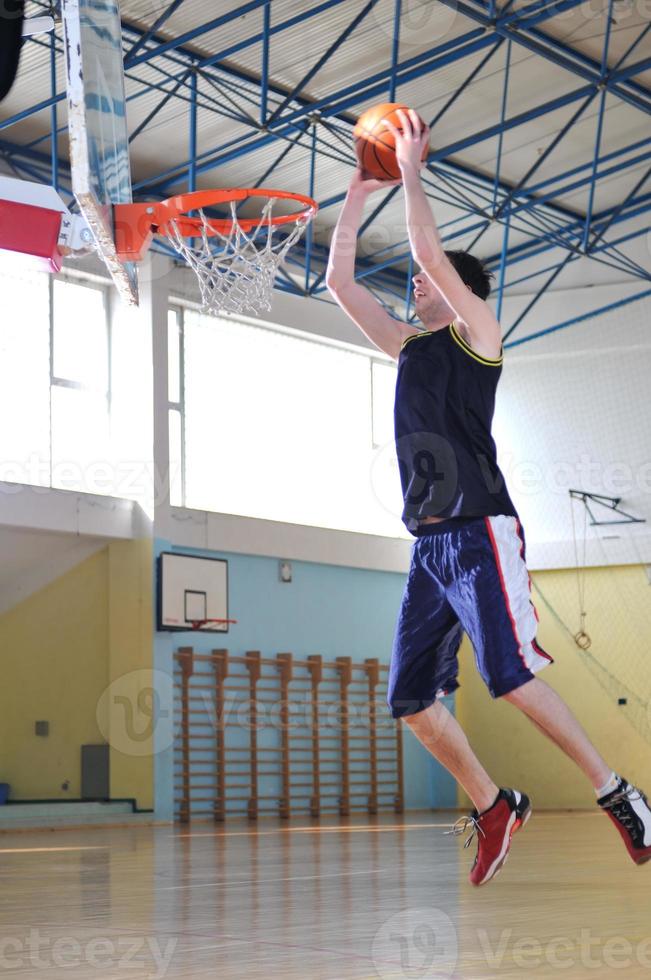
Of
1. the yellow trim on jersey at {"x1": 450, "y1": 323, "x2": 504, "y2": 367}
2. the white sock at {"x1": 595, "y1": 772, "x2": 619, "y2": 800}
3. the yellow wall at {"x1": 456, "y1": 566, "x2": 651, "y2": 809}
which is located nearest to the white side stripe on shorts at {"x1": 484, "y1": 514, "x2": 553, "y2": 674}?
the white sock at {"x1": 595, "y1": 772, "x2": 619, "y2": 800}

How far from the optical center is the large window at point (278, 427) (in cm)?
1399

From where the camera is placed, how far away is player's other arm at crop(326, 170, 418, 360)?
152 inches

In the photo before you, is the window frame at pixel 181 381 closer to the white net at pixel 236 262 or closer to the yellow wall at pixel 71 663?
the yellow wall at pixel 71 663

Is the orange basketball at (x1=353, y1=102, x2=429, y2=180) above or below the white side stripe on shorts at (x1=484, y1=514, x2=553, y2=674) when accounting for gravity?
above

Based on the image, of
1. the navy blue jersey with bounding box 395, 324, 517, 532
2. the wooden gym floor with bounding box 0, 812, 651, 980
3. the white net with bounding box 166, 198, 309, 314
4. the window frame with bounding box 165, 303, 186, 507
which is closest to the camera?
the wooden gym floor with bounding box 0, 812, 651, 980

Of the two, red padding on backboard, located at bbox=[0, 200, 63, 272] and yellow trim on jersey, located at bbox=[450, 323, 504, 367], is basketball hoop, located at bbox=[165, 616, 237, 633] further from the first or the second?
yellow trim on jersey, located at bbox=[450, 323, 504, 367]

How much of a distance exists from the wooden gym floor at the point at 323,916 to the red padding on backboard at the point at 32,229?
8.67 feet

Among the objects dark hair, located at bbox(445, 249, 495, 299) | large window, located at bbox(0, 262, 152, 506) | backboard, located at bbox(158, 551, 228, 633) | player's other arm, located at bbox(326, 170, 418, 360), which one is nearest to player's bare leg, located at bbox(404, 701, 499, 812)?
player's other arm, located at bbox(326, 170, 418, 360)

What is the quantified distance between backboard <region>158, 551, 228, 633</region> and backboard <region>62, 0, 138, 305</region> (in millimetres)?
7254

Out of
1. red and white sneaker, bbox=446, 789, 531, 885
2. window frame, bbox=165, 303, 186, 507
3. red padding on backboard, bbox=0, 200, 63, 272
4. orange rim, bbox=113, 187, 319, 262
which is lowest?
red and white sneaker, bbox=446, 789, 531, 885

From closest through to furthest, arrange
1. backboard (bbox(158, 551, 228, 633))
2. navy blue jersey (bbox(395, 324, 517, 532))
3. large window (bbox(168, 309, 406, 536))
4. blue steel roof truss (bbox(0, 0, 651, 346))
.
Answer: navy blue jersey (bbox(395, 324, 517, 532)) < blue steel roof truss (bbox(0, 0, 651, 346)) < backboard (bbox(158, 551, 228, 633)) < large window (bbox(168, 309, 406, 536))

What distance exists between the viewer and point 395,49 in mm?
10891

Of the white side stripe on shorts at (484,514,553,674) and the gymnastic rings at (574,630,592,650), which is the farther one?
the gymnastic rings at (574,630,592,650)

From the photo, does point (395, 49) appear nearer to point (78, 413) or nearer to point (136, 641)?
point (78, 413)
